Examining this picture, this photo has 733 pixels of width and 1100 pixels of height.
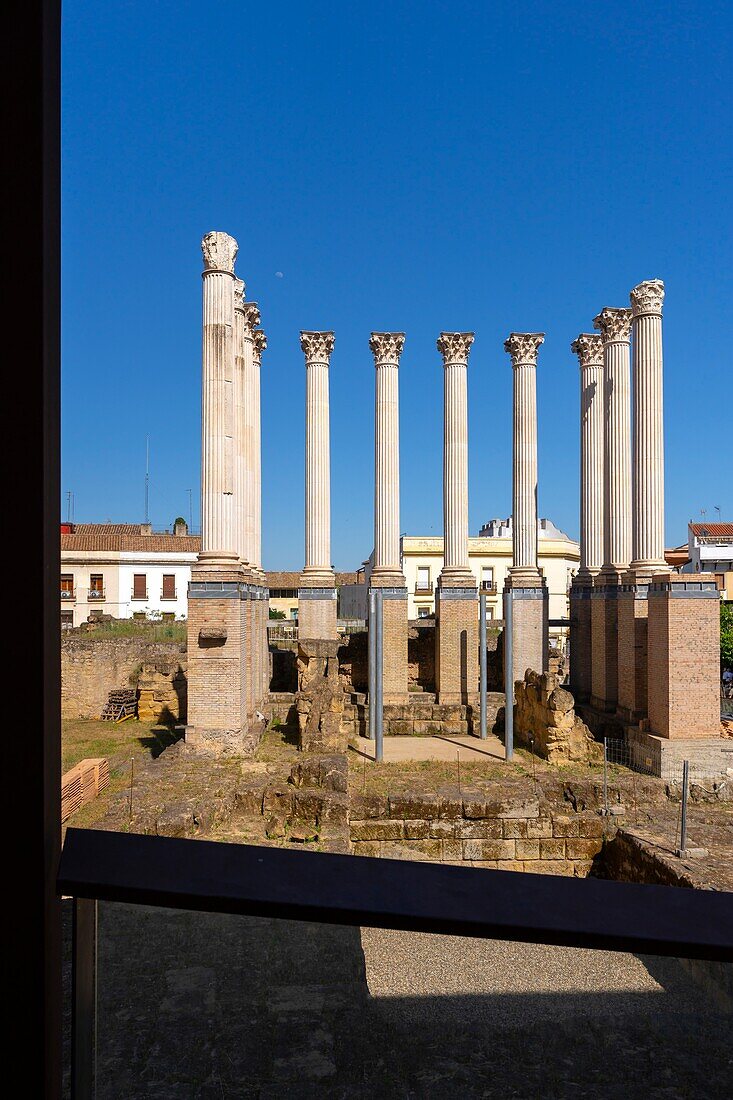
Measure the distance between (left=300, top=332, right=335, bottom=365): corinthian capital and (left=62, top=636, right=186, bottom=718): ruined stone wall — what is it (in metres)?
10.1

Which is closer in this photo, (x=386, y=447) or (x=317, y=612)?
(x=317, y=612)

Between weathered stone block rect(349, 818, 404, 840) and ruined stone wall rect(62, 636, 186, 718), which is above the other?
ruined stone wall rect(62, 636, 186, 718)

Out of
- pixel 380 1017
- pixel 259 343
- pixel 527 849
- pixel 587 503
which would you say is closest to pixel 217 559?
pixel 527 849

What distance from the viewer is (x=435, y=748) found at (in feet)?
55.1

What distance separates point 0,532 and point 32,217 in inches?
16.9

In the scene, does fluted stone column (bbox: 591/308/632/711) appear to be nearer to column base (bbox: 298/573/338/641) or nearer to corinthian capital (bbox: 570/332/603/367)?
corinthian capital (bbox: 570/332/603/367)

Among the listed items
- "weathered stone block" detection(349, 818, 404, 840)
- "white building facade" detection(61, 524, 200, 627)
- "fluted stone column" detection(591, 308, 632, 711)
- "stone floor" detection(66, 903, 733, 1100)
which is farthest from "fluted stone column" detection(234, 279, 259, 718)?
"white building facade" detection(61, 524, 200, 627)

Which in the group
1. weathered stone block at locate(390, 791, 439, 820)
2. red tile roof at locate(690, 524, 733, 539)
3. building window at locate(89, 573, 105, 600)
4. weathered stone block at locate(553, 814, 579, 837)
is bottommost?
weathered stone block at locate(553, 814, 579, 837)

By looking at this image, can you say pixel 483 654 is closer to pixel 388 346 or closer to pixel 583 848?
pixel 583 848

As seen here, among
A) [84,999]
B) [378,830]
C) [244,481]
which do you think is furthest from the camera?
[244,481]

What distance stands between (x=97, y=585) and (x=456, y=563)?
90.2 ft

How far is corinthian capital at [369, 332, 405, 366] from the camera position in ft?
70.2

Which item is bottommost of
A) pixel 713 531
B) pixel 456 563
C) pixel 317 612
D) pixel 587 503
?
pixel 317 612

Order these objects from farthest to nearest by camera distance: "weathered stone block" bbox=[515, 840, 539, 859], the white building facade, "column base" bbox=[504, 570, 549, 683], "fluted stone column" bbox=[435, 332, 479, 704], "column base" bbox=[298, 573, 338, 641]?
the white building facade, "column base" bbox=[298, 573, 338, 641], "column base" bbox=[504, 570, 549, 683], "fluted stone column" bbox=[435, 332, 479, 704], "weathered stone block" bbox=[515, 840, 539, 859]
